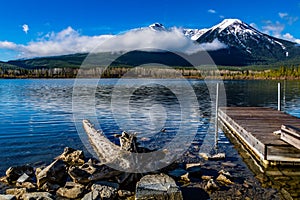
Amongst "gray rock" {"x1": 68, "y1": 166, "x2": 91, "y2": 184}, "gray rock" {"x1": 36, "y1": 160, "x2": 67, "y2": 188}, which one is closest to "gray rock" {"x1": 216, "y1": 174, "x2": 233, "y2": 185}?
"gray rock" {"x1": 68, "y1": 166, "x2": 91, "y2": 184}

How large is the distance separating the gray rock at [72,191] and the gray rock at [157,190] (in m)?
1.96

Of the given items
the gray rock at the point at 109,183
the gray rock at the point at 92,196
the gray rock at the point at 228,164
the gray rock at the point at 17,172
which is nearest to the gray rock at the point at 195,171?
the gray rock at the point at 228,164

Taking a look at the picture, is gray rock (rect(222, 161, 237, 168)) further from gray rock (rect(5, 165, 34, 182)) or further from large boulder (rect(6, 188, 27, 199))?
large boulder (rect(6, 188, 27, 199))

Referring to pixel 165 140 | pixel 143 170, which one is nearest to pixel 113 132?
pixel 165 140

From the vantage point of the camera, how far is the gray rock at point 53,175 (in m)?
10.6

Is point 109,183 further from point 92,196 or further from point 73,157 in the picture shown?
point 73,157

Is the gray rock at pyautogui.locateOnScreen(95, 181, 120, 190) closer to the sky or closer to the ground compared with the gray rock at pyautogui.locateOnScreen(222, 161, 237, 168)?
closer to the sky

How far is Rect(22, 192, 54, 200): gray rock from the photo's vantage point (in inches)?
354

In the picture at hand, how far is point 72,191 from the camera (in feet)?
31.9

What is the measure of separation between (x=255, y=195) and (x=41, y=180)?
7.33 m

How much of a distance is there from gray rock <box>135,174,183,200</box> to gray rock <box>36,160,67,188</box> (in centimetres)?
336

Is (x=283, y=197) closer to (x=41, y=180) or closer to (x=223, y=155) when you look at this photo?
(x=223, y=155)

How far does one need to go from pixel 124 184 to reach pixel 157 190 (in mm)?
1921

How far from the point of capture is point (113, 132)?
67.8 ft
